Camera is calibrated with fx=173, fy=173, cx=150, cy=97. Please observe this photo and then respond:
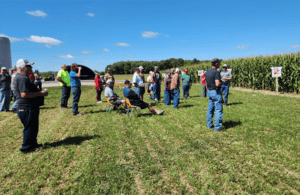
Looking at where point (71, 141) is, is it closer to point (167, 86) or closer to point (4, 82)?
point (167, 86)

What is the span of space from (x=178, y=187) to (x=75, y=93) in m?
6.10

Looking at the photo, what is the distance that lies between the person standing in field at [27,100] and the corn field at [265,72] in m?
15.2

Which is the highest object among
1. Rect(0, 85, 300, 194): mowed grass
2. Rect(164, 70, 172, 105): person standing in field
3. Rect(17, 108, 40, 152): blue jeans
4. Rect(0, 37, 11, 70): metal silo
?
Rect(0, 37, 11, 70): metal silo

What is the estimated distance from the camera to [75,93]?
7410 millimetres

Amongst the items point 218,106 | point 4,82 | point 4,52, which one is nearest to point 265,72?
point 218,106

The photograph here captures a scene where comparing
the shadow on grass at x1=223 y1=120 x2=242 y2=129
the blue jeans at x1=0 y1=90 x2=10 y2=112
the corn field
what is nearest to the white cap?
the shadow on grass at x1=223 y1=120 x2=242 y2=129

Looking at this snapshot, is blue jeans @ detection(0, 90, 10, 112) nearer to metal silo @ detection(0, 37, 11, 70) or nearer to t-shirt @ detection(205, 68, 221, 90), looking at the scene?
t-shirt @ detection(205, 68, 221, 90)

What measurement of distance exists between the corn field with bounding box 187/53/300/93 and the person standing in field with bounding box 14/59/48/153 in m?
15.2

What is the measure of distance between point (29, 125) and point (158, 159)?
120 inches

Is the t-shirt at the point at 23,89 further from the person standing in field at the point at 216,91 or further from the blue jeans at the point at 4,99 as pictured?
the blue jeans at the point at 4,99

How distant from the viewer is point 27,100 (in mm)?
3863

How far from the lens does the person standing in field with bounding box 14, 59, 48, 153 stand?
146 inches

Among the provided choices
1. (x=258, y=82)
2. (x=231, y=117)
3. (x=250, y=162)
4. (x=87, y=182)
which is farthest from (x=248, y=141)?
(x=258, y=82)

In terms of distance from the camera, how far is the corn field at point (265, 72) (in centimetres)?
1238
